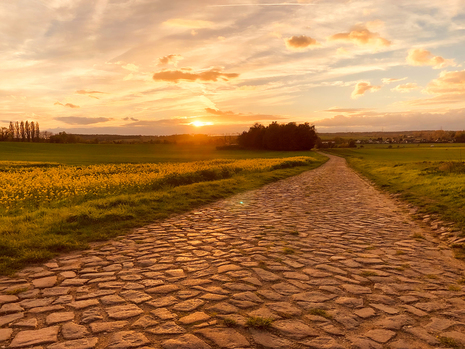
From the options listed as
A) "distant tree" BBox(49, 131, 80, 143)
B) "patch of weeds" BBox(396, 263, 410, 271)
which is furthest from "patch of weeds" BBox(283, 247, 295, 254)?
"distant tree" BBox(49, 131, 80, 143)

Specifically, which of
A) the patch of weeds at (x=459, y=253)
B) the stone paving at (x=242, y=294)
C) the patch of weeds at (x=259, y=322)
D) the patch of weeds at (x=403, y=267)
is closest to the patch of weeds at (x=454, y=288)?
the stone paving at (x=242, y=294)

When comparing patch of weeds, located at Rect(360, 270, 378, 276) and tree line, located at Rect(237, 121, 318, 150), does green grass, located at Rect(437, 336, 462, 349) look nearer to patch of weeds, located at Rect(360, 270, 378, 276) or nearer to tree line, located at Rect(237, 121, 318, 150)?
patch of weeds, located at Rect(360, 270, 378, 276)

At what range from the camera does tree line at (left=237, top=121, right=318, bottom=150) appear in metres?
95.4

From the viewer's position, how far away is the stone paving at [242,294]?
378 cm

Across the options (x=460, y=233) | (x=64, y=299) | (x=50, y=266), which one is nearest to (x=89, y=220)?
(x=50, y=266)

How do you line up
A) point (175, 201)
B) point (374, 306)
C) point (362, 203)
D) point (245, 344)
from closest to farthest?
point (245, 344), point (374, 306), point (175, 201), point (362, 203)

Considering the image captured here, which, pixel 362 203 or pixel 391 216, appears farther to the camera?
pixel 362 203

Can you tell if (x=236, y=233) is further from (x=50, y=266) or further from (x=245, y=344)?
(x=245, y=344)

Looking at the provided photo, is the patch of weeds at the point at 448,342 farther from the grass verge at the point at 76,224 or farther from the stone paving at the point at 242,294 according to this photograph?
the grass verge at the point at 76,224

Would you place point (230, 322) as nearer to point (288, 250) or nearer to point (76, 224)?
point (288, 250)

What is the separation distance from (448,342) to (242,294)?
8.23ft

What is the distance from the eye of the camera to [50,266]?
20.2 ft

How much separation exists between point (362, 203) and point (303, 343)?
11593mm

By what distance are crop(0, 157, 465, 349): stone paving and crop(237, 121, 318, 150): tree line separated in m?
87.9
